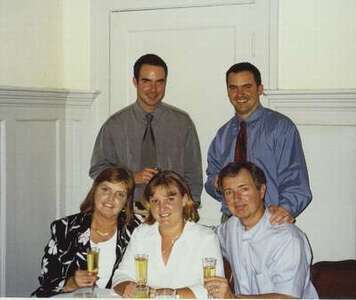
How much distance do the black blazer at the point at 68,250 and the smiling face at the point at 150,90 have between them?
51 cm

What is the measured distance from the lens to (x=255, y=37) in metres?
1.95

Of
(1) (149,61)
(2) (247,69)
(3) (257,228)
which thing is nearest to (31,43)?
(1) (149,61)

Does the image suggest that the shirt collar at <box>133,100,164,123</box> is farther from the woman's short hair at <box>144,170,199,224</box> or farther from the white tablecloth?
the white tablecloth

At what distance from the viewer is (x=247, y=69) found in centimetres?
194

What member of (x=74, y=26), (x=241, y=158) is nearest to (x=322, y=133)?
(x=241, y=158)

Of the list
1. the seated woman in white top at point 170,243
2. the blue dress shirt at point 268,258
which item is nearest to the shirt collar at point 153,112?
the seated woman in white top at point 170,243

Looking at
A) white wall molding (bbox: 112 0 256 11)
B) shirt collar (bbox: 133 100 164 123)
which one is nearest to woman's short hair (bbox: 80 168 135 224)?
shirt collar (bbox: 133 100 164 123)

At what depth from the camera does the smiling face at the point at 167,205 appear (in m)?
1.51

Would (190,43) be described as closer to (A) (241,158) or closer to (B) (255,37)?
(B) (255,37)

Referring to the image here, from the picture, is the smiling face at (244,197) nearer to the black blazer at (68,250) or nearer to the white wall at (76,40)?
the black blazer at (68,250)

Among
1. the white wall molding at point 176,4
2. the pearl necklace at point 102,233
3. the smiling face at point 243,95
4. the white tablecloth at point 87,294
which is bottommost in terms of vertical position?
the white tablecloth at point 87,294

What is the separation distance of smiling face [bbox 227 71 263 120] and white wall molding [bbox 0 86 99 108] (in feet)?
1.93

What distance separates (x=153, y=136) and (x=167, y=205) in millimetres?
504

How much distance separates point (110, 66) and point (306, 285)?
1.15m
